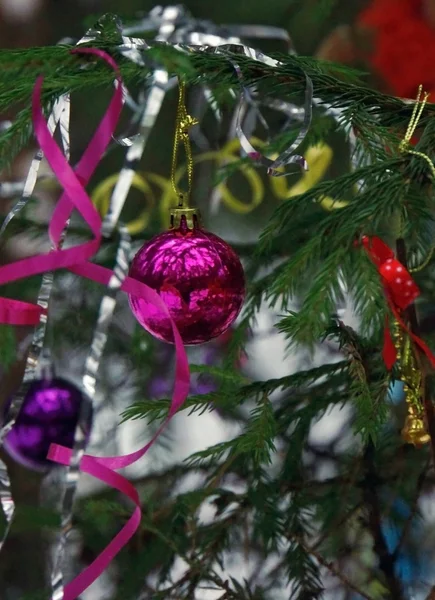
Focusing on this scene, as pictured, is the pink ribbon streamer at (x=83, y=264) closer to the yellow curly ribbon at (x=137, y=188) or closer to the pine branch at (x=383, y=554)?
the pine branch at (x=383, y=554)

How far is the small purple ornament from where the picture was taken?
0.59 m

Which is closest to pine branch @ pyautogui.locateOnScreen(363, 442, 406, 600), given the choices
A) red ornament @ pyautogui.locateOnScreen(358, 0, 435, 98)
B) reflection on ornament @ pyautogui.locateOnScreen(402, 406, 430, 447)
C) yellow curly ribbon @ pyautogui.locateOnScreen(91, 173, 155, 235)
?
reflection on ornament @ pyautogui.locateOnScreen(402, 406, 430, 447)

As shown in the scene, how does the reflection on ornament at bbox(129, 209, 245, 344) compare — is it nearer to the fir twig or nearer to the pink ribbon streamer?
the pink ribbon streamer

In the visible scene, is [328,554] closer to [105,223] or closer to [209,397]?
[209,397]

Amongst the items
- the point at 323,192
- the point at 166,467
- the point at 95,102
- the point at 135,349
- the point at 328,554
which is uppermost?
the point at 323,192

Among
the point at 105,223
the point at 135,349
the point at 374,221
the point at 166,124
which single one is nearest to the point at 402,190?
the point at 374,221

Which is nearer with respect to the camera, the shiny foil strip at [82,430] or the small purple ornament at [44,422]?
the shiny foil strip at [82,430]

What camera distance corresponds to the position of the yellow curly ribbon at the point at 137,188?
3.09 ft

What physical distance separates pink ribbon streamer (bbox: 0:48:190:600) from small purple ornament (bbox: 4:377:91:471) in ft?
0.78

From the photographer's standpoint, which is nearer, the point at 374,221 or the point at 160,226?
the point at 374,221

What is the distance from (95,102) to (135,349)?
412 mm

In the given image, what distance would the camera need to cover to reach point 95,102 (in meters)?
0.97

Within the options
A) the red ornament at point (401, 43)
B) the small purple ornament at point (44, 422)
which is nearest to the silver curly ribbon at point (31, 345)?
the small purple ornament at point (44, 422)

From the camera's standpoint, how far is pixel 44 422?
0.59m
